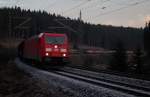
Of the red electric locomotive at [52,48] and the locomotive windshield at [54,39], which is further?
the locomotive windshield at [54,39]

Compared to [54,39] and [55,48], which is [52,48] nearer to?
[55,48]

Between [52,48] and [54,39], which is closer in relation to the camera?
[52,48]

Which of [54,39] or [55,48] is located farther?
[54,39]

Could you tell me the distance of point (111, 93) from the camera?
13812mm

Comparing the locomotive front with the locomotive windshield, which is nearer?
the locomotive front

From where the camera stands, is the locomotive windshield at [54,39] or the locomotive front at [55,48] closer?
the locomotive front at [55,48]

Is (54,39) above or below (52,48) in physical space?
above

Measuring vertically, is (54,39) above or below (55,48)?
above

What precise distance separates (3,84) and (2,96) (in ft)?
14.3

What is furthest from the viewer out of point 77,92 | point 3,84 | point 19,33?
point 19,33

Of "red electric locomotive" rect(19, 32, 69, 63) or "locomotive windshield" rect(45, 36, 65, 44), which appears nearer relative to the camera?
"red electric locomotive" rect(19, 32, 69, 63)

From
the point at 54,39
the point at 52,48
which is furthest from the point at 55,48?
the point at 54,39

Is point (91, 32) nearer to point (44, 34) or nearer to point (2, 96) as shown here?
point (44, 34)

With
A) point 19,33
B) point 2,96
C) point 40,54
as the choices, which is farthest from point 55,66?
point 19,33
